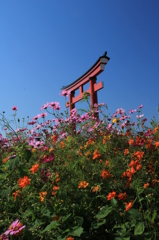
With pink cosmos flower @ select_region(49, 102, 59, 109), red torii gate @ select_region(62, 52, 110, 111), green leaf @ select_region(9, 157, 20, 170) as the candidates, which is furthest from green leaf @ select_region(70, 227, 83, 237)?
red torii gate @ select_region(62, 52, 110, 111)

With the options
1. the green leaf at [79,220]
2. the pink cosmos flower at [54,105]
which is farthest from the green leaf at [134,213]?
the pink cosmos flower at [54,105]

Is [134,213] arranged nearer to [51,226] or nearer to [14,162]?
[51,226]

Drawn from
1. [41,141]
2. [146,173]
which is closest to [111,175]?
[146,173]

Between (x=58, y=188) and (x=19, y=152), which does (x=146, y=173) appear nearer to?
(x=58, y=188)

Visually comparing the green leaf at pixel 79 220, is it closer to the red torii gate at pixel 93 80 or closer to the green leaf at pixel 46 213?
the green leaf at pixel 46 213

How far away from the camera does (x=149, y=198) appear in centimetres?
225

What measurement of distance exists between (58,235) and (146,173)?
87 centimetres

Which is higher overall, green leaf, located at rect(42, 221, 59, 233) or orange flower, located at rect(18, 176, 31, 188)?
orange flower, located at rect(18, 176, 31, 188)

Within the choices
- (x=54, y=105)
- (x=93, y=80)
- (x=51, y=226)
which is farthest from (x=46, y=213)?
(x=93, y=80)

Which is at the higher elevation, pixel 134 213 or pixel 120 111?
pixel 120 111

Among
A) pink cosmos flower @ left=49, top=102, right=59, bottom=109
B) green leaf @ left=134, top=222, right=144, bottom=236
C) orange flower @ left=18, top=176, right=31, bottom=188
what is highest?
pink cosmos flower @ left=49, top=102, right=59, bottom=109

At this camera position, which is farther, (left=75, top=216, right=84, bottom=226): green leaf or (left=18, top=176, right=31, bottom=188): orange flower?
(left=18, top=176, right=31, bottom=188): orange flower

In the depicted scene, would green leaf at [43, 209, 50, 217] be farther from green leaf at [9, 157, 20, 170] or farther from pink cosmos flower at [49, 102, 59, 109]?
pink cosmos flower at [49, 102, 59, 109]

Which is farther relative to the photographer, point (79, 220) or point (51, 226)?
point (79, 220)
